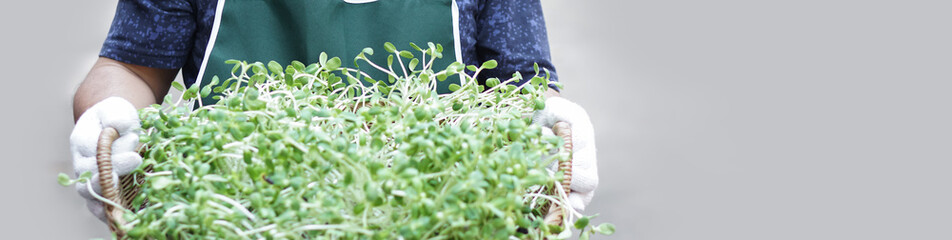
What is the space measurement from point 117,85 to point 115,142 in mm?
360

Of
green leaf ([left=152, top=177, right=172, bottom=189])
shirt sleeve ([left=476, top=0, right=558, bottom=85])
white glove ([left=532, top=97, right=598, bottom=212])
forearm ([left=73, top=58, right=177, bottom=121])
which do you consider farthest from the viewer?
shirt sleeve ([left=476, top=0, right=558, bottom=85])

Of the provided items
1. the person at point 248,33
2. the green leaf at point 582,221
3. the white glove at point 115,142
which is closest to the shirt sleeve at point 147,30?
the person at point 248,33

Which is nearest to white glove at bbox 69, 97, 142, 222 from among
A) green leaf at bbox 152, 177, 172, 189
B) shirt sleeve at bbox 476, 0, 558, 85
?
green leaf at bbox 152, 177, 172, 189

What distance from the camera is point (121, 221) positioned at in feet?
1.72

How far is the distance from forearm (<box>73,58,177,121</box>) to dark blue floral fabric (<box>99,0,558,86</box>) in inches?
0.8

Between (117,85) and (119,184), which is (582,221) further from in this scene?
(117,85)

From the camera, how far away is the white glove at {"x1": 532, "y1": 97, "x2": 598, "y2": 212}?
0.63 metres

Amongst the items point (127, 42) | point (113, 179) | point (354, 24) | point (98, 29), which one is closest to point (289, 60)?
point (354, 24)

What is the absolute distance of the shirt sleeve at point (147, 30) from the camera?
93 centimetres

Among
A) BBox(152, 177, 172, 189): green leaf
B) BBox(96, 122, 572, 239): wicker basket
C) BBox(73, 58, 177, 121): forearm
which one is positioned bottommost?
BBox(73, 58, 177, 121): forearm

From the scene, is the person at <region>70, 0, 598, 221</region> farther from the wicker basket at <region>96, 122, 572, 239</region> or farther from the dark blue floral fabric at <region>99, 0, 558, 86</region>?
the wicker basket at <region>96, 122, 572, 239</region>

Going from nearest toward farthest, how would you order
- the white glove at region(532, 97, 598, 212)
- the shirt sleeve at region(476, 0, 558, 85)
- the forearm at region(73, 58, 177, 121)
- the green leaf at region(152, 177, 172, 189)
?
the green leaf at region(152, 177, 172, 189) < the white glove at region(532, 97, 598, 212) < the forearm at region(73, 58, 177, 121) < the shirt sleeve at region(476, 0, 558, 85)

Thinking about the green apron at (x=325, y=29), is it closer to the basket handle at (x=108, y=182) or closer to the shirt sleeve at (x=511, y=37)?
the shirt sleeve at (x=511, y=37)

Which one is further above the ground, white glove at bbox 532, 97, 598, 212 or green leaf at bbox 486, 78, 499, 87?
green leaf at bbox 486, 78, 499, 87
